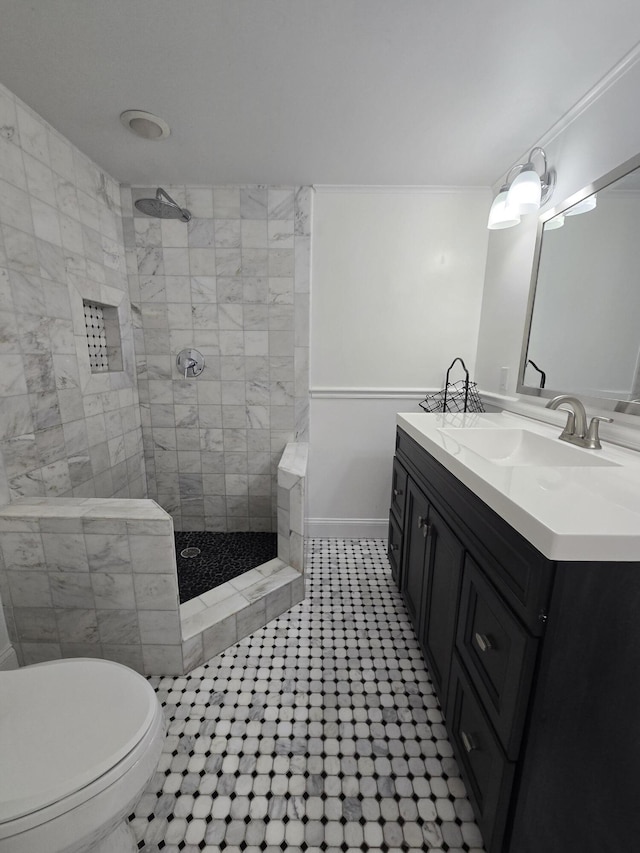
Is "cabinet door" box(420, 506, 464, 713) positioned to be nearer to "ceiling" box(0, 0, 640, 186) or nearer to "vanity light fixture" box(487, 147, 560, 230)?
"vanity light fixture" box(487, 147, 560, 230)

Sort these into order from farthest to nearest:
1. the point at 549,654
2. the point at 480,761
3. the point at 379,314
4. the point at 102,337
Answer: the point at 379,314, the point at 102,337, the point at 480,761, the point at 549,654

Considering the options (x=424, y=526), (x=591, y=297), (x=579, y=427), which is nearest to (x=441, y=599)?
(x=424, y=526)

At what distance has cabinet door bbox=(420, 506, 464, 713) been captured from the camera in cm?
103

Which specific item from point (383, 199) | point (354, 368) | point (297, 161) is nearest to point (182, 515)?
point (354, 368)

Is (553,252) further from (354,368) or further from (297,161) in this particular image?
(297,161)

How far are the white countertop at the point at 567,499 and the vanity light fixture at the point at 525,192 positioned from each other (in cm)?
100

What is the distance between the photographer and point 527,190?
1381 millimetres

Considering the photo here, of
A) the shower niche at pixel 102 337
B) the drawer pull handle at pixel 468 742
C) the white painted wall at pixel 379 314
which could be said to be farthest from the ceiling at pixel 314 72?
the drawer pull handle at pixel 468 742

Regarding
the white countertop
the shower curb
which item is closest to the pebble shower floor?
the shower curb

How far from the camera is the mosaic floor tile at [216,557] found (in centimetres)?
174

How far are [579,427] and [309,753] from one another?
4.57 ft

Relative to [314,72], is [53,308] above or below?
below

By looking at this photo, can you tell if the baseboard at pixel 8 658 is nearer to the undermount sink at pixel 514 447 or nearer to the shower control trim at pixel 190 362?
the shower control trim at pixel 190 362

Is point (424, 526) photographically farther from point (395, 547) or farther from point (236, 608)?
point (236, 608)
